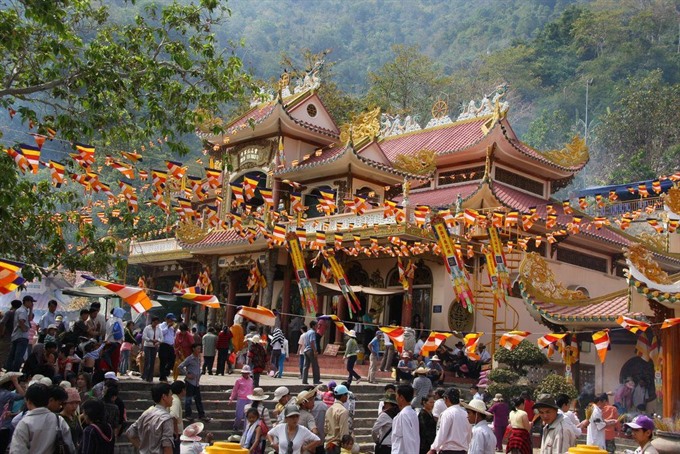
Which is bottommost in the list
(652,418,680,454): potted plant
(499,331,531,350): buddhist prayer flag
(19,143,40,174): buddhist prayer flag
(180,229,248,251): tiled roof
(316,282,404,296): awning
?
(652,418,680,454): potted plant

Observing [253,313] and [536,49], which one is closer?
[253,313]

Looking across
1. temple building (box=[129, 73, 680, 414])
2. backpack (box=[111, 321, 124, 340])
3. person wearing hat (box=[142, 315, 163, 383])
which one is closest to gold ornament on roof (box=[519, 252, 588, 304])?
temple building (box=[129, 73, 680, 414])

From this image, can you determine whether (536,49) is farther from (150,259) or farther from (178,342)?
(178,342)

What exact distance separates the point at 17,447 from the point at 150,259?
93.9 ft

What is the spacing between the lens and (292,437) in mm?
9195

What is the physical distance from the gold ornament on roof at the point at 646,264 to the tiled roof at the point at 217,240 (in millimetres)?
16509

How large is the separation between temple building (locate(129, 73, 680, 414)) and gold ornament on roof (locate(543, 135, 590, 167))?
0.05 meters

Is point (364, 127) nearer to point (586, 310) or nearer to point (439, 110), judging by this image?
point (439, 110)

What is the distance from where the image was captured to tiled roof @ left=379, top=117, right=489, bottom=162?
31266 mm

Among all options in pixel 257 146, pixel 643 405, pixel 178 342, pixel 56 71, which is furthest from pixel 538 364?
pixel 257 146

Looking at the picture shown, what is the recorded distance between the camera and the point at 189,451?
8453 millimetres

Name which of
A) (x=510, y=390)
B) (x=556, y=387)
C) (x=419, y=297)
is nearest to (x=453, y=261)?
(x=510, y=390)

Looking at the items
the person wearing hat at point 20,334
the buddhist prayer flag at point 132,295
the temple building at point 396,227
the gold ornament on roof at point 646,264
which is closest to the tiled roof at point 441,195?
the temple building at point 396,227

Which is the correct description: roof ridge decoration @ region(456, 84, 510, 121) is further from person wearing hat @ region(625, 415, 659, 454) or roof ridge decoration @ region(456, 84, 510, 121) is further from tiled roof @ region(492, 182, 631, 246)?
person wearing hat @ region(625, 415, 659, 454)
